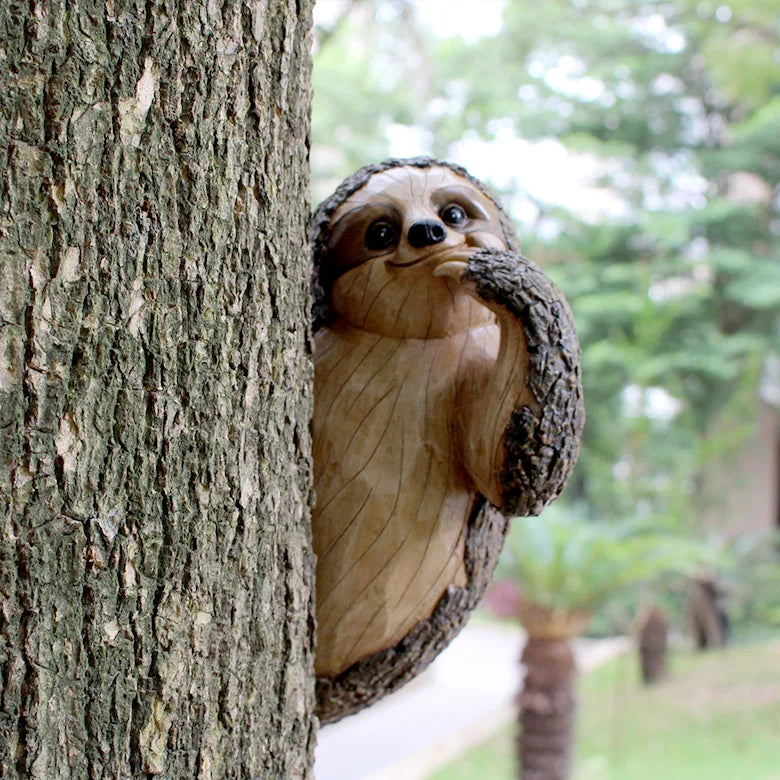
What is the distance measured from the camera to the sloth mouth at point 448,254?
815 mm

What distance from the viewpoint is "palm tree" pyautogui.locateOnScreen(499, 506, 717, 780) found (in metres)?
3.62

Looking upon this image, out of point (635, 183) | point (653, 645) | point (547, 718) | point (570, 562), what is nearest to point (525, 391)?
point (547, 718)

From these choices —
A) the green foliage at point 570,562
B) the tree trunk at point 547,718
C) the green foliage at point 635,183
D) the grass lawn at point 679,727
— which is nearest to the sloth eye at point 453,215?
the green foliage at point 570,562

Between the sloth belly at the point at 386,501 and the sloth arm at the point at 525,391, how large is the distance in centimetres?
5

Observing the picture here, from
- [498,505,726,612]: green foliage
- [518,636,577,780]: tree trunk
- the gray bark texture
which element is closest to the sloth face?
the gray bark texture

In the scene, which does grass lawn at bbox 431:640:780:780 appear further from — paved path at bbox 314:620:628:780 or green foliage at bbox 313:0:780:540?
green foliage at bbox 313:0:780:540

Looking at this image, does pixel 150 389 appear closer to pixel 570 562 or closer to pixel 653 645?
pixel 570 562

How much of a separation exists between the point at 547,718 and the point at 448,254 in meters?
3.20

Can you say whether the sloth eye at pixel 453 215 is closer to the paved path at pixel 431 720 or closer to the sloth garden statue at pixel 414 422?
the sloth garden statue at pixel 414 422

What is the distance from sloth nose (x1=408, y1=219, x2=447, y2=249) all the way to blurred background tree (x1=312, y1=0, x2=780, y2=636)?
5116mm

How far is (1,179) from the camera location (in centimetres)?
62

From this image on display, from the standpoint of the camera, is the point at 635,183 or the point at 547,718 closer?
the point at 547,718

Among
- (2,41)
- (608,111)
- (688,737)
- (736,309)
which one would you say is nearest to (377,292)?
(2,41)

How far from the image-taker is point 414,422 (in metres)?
0.83
